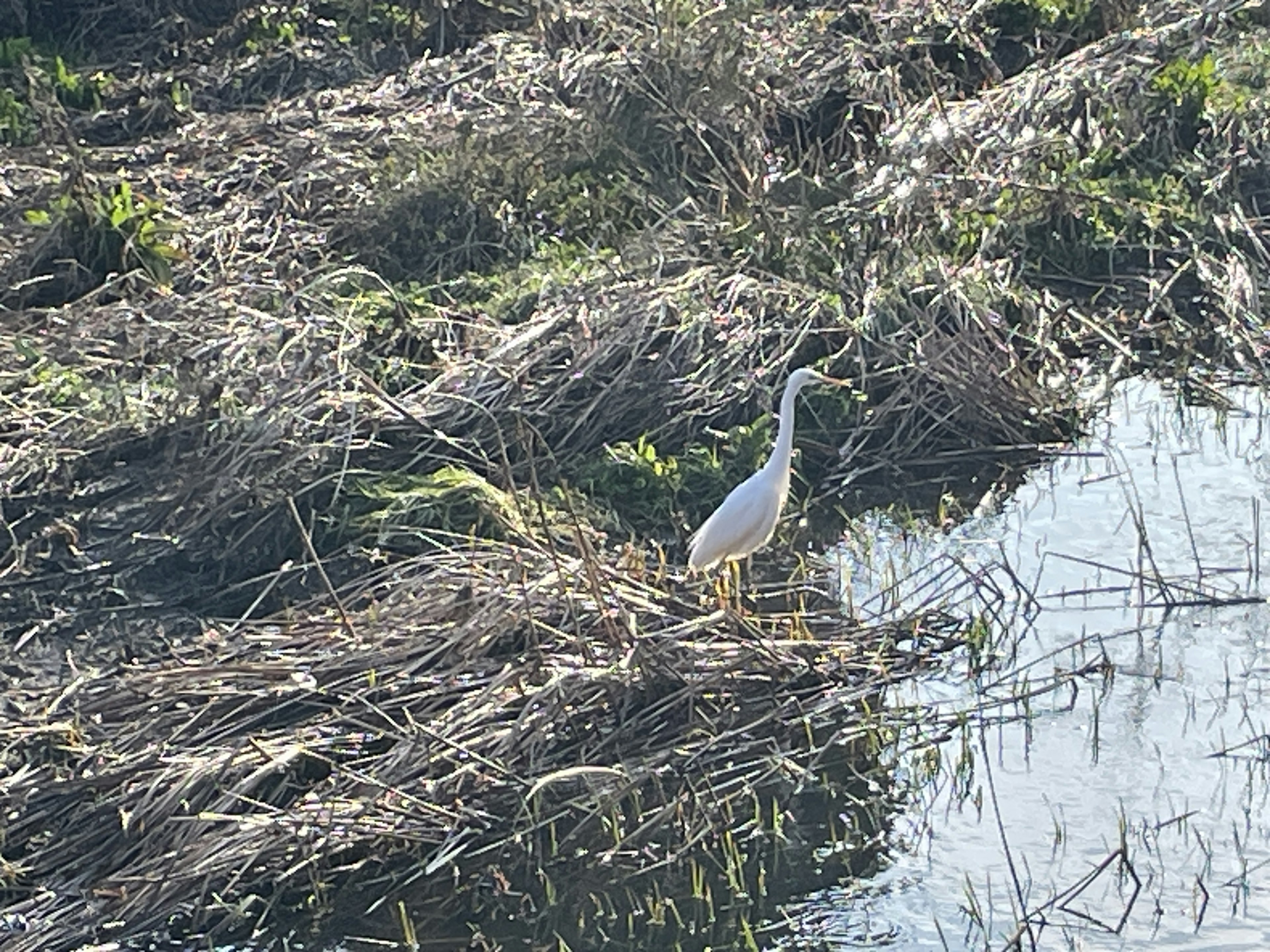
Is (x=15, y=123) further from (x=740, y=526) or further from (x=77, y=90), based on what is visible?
(x=740, y=526)

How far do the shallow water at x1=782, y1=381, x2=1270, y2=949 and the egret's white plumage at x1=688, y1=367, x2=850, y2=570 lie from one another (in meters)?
0.46

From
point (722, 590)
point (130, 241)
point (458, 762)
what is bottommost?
point (458, 762)

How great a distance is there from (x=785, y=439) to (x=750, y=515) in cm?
35

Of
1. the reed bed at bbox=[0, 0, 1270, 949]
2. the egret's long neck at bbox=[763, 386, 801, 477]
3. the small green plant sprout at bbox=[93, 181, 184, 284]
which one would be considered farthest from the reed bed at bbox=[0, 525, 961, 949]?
the small green plant sprout at bbox=[93, 181, 184, 284]

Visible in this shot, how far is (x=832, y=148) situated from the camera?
10.6 metres

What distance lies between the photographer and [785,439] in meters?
7.20

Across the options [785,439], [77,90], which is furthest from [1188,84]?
[77,90]

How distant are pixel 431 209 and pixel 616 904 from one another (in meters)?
4.78

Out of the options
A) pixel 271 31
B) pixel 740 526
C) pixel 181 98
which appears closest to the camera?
pixel 740 526

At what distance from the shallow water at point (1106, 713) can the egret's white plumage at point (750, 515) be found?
46cm

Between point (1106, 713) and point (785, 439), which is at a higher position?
point (785, 439)

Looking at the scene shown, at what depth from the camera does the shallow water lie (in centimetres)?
560

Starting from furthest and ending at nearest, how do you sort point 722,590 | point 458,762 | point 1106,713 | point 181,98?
point 181,98 < point 722,590 < point 1106,713 < point 458,762

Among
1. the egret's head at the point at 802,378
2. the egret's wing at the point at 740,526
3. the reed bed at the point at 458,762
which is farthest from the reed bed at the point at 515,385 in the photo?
the egret's head at the point at 802,378
